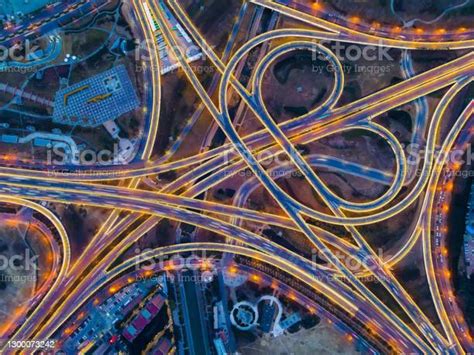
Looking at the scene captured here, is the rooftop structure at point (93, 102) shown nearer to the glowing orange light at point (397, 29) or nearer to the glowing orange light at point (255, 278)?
the glowing orange light at point (255, 278)

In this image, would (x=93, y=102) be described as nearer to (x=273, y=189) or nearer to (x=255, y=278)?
(x=273, y=189)

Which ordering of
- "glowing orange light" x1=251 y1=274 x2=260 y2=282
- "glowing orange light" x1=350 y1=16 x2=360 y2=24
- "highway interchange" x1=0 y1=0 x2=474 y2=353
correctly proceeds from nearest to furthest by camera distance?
1. "highway interchange" x1=0 y1=0 x2=474 y2=353
2. "glowing orange light" x1=251 y1=274 x2=260 y2=282
3. "glowing orange light" x1=350 y1=16 x2=360 y2=24

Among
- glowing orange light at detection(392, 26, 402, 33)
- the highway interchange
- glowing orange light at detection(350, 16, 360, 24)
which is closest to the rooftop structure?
the highway interchange

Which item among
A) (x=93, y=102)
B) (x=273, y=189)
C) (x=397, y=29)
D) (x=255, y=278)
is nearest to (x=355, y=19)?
(x=397, y=29)

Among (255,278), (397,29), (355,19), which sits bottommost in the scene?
(255,278)

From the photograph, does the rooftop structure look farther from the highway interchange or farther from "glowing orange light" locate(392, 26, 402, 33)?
"glowing orange light" locate(392, 26, 402, 33)

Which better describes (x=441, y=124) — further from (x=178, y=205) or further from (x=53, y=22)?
(x=53, y=22)

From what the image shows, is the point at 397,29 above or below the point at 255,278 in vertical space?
above

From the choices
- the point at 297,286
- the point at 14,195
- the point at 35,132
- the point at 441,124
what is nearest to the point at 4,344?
the point at 14,195
